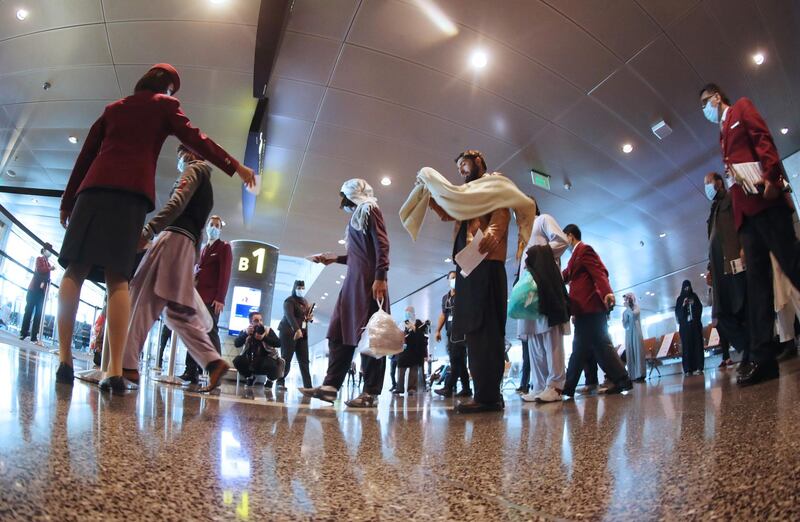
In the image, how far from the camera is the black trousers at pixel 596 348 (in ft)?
12.8

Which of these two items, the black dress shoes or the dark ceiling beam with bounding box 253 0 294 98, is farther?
the dark ceiling beam with bounding box 253 0 294 98

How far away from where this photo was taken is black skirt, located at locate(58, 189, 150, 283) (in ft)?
6.74

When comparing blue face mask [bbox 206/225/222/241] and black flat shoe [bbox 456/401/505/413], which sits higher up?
blue face mask [bbox 206/225/222/241]

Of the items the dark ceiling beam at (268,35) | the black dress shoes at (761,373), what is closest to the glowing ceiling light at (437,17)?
the dark ceiling beam at (268,35)

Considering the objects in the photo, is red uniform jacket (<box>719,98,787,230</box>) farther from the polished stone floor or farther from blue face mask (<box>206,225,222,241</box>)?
blue face mask (<box>206,225,222,241</box>)

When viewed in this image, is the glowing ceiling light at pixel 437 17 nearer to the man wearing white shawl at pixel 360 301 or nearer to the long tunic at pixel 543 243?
the long tunic at pixel 543 243

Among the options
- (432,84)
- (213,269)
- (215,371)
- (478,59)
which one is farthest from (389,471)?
(432,84)

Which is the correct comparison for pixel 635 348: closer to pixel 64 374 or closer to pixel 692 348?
pixel 692 348

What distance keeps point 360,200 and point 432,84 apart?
164 inches

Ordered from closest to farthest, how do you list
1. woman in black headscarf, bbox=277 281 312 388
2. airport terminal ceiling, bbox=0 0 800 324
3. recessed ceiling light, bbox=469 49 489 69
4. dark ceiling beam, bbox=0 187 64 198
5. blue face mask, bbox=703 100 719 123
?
blue face mask, bbox=703 100 719 123 → airport terminal ceiling, bbox=0 0 800 324 → recessed ceiling light, bbox=469 49 489 69 → woman in black headscarf, bbox=277 281 312 388 → dark ceiling beam, bbox=0 187 64 198

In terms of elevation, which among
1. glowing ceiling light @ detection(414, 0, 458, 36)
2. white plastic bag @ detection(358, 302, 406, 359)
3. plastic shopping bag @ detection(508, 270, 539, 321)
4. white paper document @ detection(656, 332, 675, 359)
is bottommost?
white paper document @ detection(656, 332, 675, 359)

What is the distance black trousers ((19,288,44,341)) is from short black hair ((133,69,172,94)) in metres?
7.78

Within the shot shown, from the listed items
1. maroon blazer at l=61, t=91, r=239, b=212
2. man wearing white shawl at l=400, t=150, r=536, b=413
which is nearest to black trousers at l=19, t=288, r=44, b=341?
maroon blazer at l=61, t=91, r=239, b=212

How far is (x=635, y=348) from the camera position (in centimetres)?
777
